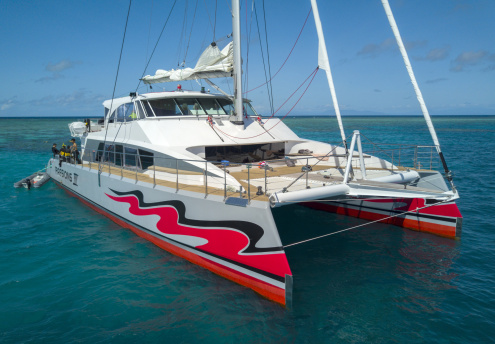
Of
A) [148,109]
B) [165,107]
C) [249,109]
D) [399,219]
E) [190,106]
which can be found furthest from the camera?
[249,109]

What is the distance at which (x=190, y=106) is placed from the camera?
1111 centimetres

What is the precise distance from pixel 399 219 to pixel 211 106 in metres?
6.83

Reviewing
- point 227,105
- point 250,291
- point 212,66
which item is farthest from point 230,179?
point 227,105

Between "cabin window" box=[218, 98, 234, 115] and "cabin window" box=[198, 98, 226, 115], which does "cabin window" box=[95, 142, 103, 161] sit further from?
"cabin window" box=[218, 98, 234, 115]

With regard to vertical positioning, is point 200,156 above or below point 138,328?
above

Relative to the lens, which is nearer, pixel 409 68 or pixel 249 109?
pixel 409 68

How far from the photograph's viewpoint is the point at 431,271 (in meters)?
7.23

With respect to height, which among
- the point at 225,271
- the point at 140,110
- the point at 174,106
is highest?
the point at 174,106

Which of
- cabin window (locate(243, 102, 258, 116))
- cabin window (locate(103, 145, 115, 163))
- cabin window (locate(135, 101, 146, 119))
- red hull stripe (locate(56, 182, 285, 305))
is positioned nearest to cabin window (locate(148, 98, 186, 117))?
cabin window (locate(135, 101, 146, 119))

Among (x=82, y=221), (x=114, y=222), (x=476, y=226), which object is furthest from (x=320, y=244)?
(x=82, y=221)

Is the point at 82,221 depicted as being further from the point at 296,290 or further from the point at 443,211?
the point at 443,211

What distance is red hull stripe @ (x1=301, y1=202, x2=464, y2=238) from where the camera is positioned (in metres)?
8.88

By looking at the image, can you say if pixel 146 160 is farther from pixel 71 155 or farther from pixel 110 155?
pixel 71 155

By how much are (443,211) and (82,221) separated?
408 inches
